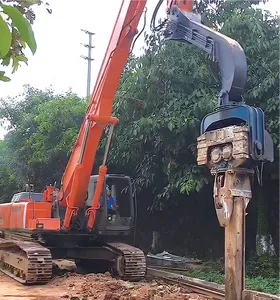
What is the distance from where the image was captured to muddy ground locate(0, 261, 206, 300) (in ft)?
22.6

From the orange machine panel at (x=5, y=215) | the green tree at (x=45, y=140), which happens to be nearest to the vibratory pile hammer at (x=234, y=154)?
the orange machine panel at (x=5, y=215)

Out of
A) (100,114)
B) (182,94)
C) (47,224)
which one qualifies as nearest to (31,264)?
(47,224)

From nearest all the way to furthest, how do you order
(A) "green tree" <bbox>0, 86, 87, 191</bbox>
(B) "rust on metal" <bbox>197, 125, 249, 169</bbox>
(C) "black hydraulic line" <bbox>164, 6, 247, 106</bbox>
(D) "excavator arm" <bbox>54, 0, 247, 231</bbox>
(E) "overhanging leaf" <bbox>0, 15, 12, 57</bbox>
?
(E) "overhanging leaf" <bbox>0, 15, 12, 57</bbox>, (B) "rust on metal" <bbox>197, 125, 249, 169</bbox>, (C) "black hydraulic line" <bbox>164, 6, 247, 106</bbox>, (D) "excavator arm" <bbox>54, 0, 247, 231</bbox>, (A) "green tree" <bbox>0, 86, 87, 191</bbox>

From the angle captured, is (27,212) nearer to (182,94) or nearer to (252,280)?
(182,94)

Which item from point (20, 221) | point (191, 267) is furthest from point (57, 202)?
point (191, 267)

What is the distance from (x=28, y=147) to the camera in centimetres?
1767

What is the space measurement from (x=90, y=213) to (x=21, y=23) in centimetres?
816

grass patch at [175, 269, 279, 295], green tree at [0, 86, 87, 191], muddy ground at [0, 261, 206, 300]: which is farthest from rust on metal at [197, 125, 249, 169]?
green tree at [0, 86, 87, 191]

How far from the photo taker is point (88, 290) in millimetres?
7484

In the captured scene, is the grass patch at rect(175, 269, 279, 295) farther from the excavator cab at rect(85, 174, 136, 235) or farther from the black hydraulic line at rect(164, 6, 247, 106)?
the black hydraulic line at rect(164, 6, 247, 106)

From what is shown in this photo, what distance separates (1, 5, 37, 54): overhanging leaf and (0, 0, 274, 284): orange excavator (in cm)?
723

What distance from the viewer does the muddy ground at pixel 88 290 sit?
6.89 metres

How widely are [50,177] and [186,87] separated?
7835 mm

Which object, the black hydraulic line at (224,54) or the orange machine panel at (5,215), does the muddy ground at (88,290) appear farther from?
the black hydraulic line at (224,54)
